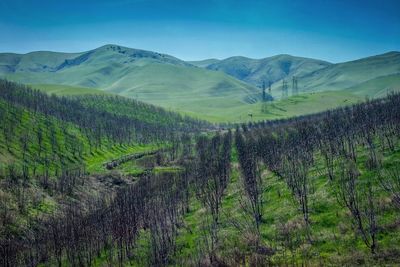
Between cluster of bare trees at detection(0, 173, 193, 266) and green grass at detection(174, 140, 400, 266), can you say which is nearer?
green grass at detection(174, 140, 400, 266)

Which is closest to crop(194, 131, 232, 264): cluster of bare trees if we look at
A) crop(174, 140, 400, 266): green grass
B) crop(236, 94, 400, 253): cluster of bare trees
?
crop(174, 140, 400, 266): green grass

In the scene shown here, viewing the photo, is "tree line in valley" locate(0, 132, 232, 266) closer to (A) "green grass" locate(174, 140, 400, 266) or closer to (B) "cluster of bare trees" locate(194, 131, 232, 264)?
(B) "cluster of bare trees" locate(194, 131, 232, 264)

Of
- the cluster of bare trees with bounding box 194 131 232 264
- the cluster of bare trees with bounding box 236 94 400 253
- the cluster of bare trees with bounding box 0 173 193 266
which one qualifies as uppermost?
the cluster of bare trees with bounding box 236 94 400 253

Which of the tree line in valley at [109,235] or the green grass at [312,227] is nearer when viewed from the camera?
the green grass at [312,227]

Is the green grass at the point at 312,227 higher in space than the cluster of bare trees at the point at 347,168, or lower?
lower

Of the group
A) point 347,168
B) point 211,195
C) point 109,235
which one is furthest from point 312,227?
point 109,235

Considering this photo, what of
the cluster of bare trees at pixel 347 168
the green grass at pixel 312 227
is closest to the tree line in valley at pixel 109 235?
the green grass at pixel 312 227

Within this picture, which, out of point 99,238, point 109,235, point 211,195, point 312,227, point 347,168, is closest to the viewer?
point 312,227

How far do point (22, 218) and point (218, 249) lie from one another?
2358 inches

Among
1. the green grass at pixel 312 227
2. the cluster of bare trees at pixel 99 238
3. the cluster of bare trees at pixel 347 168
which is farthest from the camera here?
the cluster of bare trees at pixel 99 238

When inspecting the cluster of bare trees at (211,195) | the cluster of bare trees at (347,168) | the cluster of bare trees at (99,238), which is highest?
the cluster of bare trees at (347,168)

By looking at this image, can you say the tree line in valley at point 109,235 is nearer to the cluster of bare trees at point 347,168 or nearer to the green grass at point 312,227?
the green grass at point 312,227

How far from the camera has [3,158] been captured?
14262cm

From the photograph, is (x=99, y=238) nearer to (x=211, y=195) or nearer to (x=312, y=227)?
(x=211, y=195)
